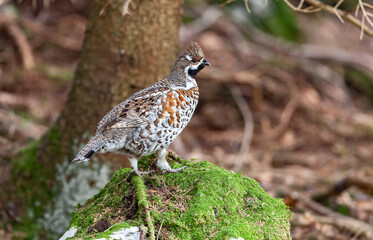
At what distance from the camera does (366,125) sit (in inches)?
432

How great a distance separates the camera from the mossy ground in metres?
3.31

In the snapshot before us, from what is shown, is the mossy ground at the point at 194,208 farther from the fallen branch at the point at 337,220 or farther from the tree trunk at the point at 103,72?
the fallen branch at the point at 337,220

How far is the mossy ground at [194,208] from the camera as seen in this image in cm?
331

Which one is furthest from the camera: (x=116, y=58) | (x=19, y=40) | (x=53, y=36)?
(x=53, y=36)

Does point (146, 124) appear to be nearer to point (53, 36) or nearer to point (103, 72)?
point (103, 72)

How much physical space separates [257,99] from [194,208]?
803 cm

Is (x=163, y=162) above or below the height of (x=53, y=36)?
above

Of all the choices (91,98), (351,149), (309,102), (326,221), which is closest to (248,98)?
(309,102)

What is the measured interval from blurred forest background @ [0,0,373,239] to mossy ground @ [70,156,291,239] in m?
2.79

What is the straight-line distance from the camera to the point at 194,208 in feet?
11.3

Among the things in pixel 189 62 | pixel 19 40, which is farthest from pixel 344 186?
pixel 19 40

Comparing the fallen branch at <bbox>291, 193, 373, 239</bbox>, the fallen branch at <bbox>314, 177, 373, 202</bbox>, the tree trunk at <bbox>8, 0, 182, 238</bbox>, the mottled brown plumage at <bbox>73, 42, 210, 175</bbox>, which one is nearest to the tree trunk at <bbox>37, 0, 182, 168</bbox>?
the tree trunk at <bbox>8, 0, 182, 238</bbox>

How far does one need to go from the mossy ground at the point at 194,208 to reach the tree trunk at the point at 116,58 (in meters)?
2.00

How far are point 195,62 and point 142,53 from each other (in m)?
1.48
